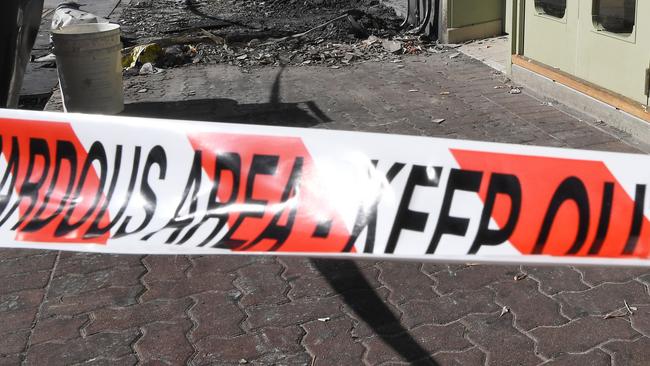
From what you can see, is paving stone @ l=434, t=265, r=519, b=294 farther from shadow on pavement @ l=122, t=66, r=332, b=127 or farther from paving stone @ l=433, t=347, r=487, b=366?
shadow on pavement @ l=122, t=66, r=332, b=127

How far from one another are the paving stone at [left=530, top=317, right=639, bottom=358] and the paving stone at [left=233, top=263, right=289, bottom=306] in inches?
53.4

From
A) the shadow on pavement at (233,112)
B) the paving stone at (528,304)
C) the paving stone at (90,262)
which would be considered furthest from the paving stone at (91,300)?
the shadow on pavement at (233,112)

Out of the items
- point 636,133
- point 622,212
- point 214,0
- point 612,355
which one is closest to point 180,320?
point 612,355

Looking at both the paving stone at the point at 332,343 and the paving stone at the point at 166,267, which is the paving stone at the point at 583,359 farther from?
the paving stone at the point at 166,267

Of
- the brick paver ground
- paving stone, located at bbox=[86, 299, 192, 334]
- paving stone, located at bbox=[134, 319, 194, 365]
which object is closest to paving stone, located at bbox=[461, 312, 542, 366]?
the brick paver ground

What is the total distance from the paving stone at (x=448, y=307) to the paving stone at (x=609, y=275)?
0.58 m

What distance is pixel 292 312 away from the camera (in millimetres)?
4168

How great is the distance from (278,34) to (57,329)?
27.6 ft

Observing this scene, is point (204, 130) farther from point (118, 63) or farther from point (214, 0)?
point (214, 0)

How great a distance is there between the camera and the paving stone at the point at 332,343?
3.70m

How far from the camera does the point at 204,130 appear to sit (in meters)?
2.69

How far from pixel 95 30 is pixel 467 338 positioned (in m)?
5.70

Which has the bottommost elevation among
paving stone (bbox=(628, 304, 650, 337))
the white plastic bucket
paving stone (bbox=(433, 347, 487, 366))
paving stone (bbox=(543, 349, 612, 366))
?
paving stone (bbox=(628, 304, 650, 337))

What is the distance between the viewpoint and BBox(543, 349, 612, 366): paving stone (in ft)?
11.7
